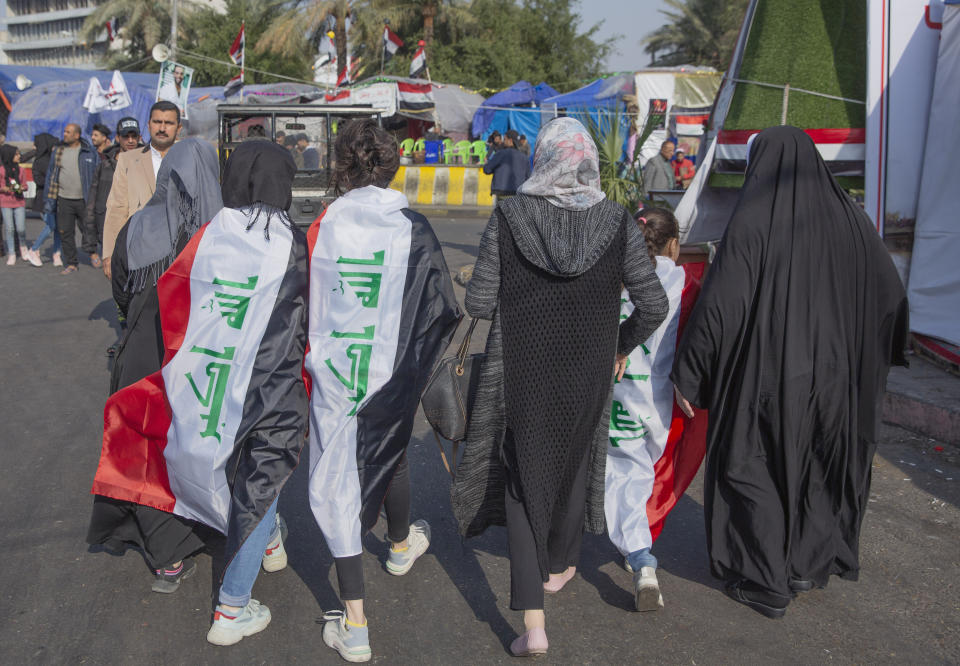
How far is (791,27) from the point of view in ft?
23.2

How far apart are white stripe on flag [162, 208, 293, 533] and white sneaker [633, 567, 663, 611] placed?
156 centimetres

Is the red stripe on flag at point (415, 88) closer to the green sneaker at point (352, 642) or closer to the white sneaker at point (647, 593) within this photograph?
the white sneaker at point (647, 593)

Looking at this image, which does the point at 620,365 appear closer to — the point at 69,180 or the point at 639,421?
the point at 639,421

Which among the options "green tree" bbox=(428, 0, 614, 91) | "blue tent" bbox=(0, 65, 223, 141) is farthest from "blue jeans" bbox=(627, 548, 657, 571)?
"green tree" bbox=(428, 0, 614, 91)

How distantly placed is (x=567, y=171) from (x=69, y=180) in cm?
976

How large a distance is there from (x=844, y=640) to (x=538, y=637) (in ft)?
3.82

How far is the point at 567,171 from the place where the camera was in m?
2.79

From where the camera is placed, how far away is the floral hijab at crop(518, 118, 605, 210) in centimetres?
279

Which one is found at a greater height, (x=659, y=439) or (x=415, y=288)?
(x=415, y=288)

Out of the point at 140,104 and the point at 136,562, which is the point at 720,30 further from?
the point at 136,562

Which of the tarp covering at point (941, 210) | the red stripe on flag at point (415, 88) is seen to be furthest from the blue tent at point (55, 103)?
the tarp covering at point (941, 210)

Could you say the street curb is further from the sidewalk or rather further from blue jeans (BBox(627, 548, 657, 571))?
blue jeans (BBox(627, 548, 657, 571))

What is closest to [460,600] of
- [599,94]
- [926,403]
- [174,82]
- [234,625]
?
[234,625]

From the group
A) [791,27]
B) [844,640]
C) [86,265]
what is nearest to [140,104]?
[86,265]
